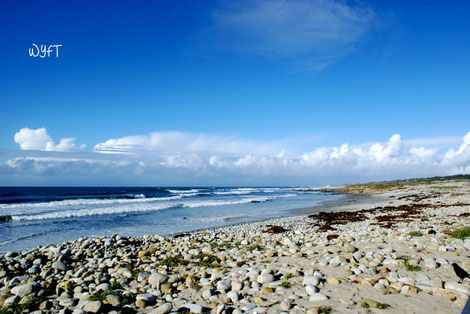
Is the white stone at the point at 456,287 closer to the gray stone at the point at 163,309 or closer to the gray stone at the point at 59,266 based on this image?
the gray stone at the point at 163,309

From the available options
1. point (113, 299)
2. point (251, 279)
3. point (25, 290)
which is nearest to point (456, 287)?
point (251, 279)

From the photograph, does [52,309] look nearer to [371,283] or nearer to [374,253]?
[371,283]

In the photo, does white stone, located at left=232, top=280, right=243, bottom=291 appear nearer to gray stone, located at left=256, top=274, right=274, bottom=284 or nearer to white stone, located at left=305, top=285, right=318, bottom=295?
gray stone, located at left=256, top=274, right=274, bottom=284

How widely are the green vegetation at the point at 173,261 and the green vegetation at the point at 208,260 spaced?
1.37 feet

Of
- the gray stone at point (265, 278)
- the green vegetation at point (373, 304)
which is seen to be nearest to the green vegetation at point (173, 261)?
the gray stone at point (265, 278)

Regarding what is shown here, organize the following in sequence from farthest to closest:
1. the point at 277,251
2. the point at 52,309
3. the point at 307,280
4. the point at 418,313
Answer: the point at 277,251, the point at 307,280, the point at 52,309, the point at 418,313

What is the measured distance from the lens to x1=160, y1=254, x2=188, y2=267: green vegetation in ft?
23.6

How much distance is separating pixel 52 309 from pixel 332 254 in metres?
5.96

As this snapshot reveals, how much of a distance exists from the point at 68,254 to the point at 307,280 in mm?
7129

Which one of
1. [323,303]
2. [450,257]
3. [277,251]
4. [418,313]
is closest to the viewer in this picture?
[418,313]

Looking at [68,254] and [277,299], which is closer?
[277,299]

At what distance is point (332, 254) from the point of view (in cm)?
712

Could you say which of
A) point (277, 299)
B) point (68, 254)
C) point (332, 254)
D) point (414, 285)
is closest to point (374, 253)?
point (332, 254)

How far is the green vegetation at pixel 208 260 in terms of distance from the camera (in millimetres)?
7011
